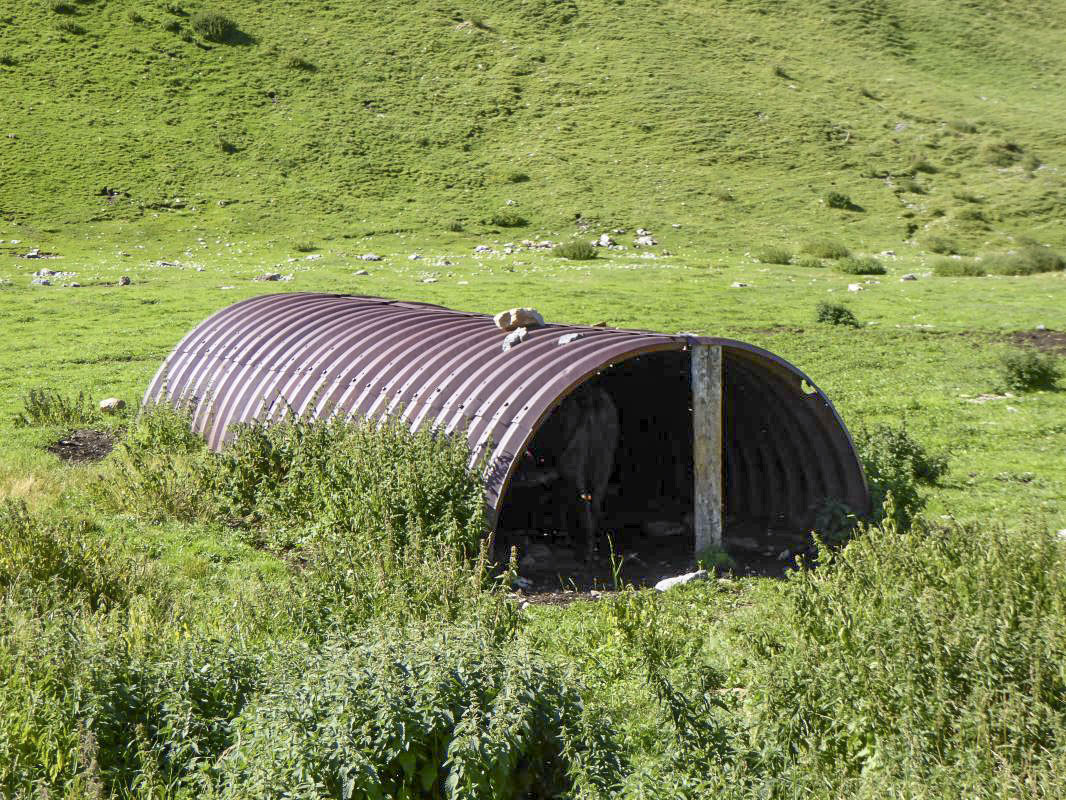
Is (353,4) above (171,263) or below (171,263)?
above

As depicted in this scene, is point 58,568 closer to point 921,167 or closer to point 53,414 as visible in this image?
point 53,414

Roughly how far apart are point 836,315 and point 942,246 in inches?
867

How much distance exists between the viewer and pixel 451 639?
682 centimetres

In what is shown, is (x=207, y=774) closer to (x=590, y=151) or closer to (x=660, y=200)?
(x=660, y=200)

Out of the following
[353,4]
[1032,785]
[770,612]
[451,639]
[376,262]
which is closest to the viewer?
[1032,785]

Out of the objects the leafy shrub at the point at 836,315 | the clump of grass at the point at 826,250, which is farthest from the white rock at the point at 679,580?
the clump of grass at the point at 826,250

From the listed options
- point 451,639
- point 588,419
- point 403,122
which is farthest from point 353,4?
point 451,639

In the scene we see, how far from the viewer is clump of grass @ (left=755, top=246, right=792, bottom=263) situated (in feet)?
137

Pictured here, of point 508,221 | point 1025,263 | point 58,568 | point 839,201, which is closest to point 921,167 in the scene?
point 839,201

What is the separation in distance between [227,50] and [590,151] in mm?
24289

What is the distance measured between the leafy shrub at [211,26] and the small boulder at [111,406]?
183 ft

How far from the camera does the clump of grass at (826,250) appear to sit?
43188mm

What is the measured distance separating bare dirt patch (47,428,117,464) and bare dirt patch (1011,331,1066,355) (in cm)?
1890

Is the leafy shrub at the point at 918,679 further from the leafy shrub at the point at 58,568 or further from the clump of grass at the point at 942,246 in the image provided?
the clump of grass at the point at 942,246
